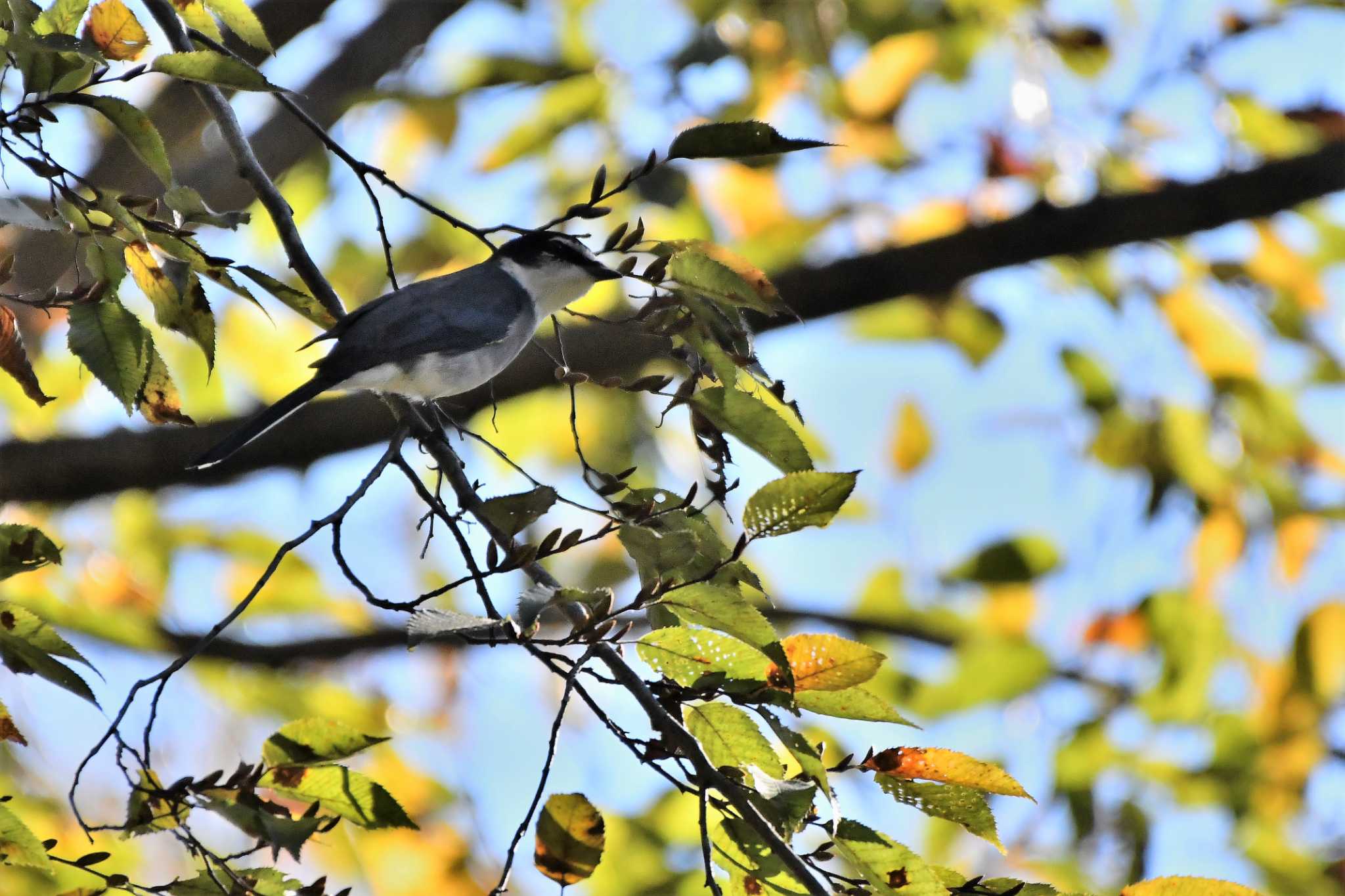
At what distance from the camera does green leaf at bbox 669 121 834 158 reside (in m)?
1.36

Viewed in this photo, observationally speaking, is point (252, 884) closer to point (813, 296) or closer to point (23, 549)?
point (23, 549)

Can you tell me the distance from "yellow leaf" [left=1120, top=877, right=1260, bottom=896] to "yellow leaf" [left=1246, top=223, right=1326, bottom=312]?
119 inches

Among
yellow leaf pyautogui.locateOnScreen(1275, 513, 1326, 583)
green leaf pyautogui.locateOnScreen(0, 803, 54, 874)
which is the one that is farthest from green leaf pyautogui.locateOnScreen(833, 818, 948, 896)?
yellow leaf pyautogui.locateOnScreen(1275, 513, 1326, 583)

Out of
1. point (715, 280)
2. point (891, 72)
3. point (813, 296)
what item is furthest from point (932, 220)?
point (715, 280)

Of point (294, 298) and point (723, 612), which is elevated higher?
point (294, 298)

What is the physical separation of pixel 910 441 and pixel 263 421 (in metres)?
2.50

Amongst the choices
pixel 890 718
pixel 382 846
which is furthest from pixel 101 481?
pixel 890 718

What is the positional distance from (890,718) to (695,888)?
78 centimetres

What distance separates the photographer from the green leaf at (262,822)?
1.31 metres

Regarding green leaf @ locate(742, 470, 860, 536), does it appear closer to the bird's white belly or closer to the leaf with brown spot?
the leaf with brown spot

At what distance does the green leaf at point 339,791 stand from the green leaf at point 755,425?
1.87 ft

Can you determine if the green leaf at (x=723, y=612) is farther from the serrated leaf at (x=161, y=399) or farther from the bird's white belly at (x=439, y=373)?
the bird's white belly at (x=439, y=373)

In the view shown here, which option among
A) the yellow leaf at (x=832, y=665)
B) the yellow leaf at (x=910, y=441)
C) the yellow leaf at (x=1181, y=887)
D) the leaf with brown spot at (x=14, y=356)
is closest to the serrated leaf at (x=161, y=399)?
the leaf with brown spot at (x=14, y=356)

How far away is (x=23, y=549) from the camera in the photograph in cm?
137
